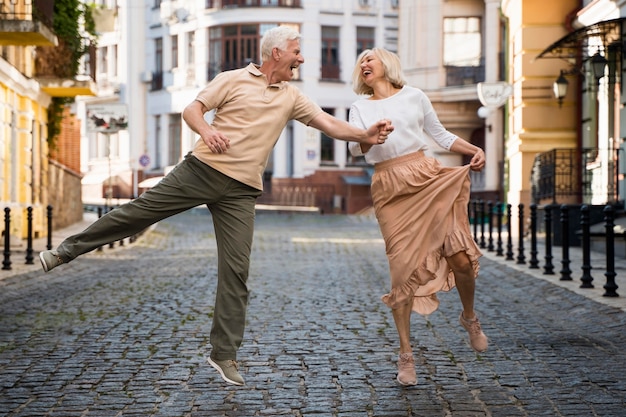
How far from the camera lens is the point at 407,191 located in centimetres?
734

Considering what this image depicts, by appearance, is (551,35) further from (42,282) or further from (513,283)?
(42,282)

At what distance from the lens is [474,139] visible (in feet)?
159

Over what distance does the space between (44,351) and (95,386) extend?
1.66 metres

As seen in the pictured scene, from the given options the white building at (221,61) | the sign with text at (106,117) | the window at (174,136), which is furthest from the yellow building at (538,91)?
the window at (174,136)

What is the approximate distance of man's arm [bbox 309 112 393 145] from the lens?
22.4 feet

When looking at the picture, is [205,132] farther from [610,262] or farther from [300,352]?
[610,262]

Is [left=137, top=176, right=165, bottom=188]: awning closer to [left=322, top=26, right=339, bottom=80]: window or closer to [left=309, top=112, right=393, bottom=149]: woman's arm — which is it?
[left=309, top=112, right=393, bottom=149]: woman's arm

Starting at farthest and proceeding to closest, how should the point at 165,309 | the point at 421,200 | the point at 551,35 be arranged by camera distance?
the point at 551,35, the point at 165,309, the point at 421,200

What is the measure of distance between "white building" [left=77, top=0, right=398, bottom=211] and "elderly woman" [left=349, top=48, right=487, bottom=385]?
4808 centimetres

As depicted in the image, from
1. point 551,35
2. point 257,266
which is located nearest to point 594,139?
point 551,35

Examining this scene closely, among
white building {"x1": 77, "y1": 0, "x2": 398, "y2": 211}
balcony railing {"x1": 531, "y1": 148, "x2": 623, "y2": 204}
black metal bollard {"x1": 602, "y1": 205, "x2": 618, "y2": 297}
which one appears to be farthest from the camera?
white building {"x1": 77, "y1": 0, "x2": 398, "y2": 211}

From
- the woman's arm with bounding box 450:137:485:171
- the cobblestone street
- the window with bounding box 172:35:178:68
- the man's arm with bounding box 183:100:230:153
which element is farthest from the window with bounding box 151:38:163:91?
the man's arm with bounding box 183:100:230:153

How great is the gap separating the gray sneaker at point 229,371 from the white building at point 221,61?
48772mm

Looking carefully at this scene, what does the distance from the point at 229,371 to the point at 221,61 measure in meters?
53.2
